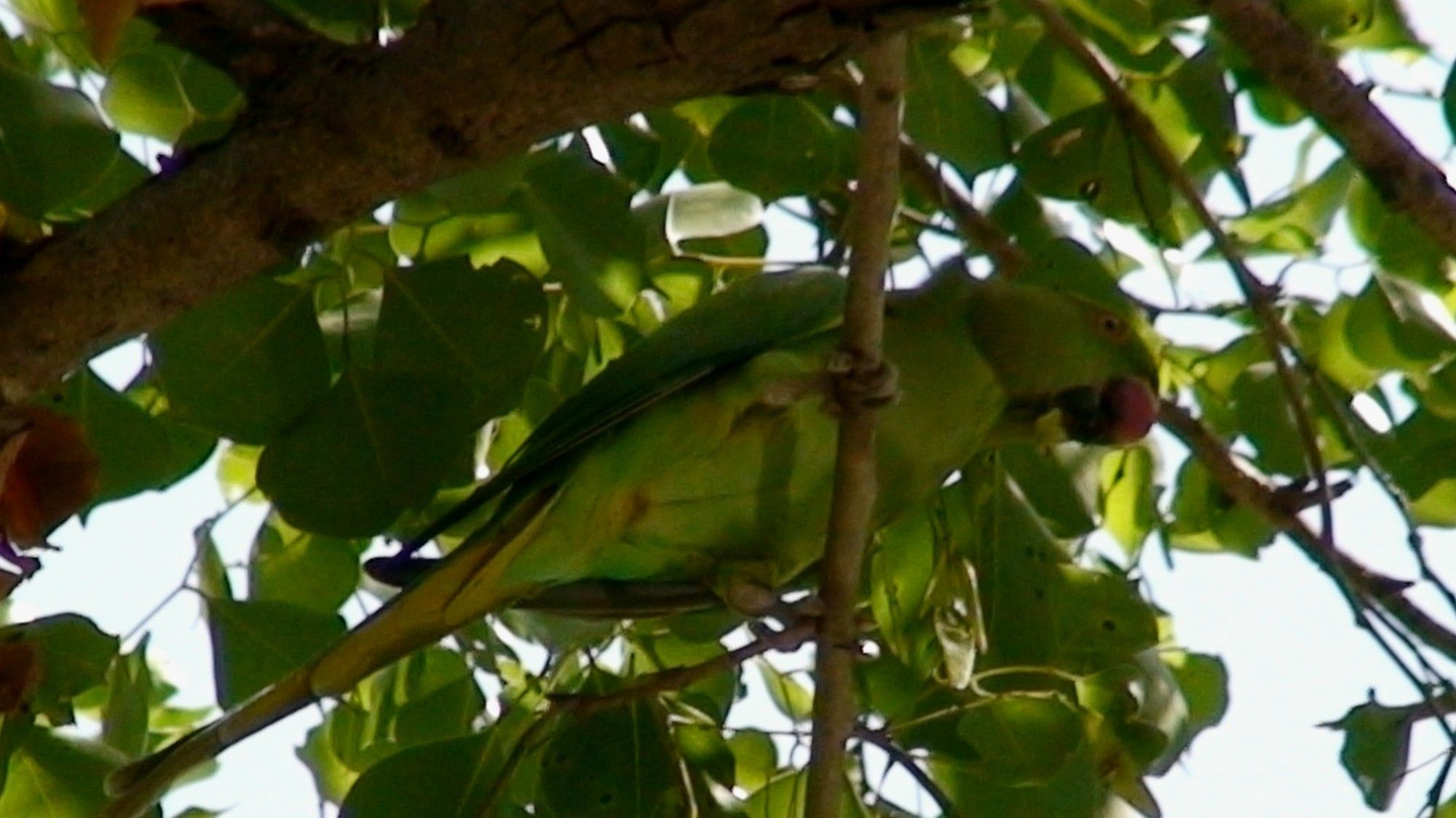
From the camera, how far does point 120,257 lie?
3.82 feet

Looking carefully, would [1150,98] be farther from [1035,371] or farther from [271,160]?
[271,160]

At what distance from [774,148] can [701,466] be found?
0.30 meters

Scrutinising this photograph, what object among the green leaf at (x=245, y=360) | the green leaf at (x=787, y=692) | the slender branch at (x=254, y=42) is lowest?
the green leaf at (x=787, y=692)

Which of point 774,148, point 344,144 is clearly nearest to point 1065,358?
point 774,148

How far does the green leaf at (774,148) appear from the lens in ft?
5.17

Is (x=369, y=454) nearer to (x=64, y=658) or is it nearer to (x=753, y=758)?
(x=64, y=658)

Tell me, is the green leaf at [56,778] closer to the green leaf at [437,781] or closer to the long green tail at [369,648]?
the long green tail at [369,648]

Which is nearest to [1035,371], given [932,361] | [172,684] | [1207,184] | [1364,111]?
[932,361]

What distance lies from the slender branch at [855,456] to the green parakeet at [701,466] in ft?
0.62

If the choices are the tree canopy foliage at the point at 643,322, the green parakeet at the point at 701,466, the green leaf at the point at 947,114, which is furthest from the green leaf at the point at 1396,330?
the green leaf at the point at 947,114

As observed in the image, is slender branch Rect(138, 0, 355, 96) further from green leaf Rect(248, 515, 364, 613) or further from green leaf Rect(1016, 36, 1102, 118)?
green leaf Rect(1016, 36, 1102, 118)

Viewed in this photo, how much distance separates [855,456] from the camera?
128 centimetres

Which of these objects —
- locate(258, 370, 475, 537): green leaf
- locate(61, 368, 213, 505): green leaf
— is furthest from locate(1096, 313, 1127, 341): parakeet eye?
locate(61, 368, 213, 505): green leaf

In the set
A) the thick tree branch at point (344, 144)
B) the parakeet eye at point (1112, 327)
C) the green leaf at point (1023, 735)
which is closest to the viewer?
the thick tree branch at point (344, 144)
